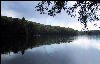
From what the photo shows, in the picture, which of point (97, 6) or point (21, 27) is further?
point (21, 27)

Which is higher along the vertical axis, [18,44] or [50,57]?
[18,44]

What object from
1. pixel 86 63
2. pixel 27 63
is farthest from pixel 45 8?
pixel 86 63

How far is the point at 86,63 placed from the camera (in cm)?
4303

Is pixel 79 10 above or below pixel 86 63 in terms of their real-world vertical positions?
above

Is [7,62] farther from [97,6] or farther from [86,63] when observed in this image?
[97,6]

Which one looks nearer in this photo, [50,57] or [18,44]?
[50,57]

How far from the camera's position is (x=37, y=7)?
727cm

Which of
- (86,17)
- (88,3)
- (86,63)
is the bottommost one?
(86,63)

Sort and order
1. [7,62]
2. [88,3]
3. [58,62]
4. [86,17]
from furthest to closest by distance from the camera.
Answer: [58,62] < [7,62] < [86,17] < [88,3]

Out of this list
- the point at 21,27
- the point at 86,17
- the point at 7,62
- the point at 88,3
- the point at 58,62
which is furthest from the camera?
the point at 21,27

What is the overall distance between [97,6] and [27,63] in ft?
109

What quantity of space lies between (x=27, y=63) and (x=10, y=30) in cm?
7955

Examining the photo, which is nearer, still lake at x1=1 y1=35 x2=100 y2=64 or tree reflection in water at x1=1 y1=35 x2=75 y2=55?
still lake at x1=1 y1=35 x2=100 y2=64

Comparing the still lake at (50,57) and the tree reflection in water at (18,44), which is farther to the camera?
the tree reflection in water at (18,44)
